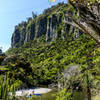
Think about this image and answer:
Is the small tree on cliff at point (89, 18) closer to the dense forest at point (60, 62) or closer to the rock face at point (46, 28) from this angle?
the dense forest at point (60, 62)

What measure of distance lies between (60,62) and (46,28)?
3407 inches

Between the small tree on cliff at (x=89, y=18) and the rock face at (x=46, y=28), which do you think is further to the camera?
the rock face at (x=46, y=28)

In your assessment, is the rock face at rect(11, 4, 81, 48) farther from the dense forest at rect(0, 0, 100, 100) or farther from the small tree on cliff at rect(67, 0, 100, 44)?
the small tree on cliff at rect(67, 0, 100, 44)

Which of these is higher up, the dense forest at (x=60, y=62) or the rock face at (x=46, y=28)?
the rock face at (x=46, y=28)

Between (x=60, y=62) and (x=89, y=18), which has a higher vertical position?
(x=60, y=62)

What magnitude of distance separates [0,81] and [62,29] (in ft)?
373

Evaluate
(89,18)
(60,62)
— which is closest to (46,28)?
(60,62)

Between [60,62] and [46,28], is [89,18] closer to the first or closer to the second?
[60,62]

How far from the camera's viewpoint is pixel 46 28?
464 feet

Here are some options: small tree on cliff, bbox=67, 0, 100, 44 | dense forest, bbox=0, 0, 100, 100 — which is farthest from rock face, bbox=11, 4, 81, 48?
small tree on cliff, bbox=67, 0, 100, 44

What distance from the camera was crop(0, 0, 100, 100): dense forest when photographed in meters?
2.76

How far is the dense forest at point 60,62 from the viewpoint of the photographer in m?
2.76

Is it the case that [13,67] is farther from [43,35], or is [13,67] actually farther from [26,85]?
[43,35]

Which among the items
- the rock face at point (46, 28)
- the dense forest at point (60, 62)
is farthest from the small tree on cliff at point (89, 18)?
the rock face at point (46, 28)
